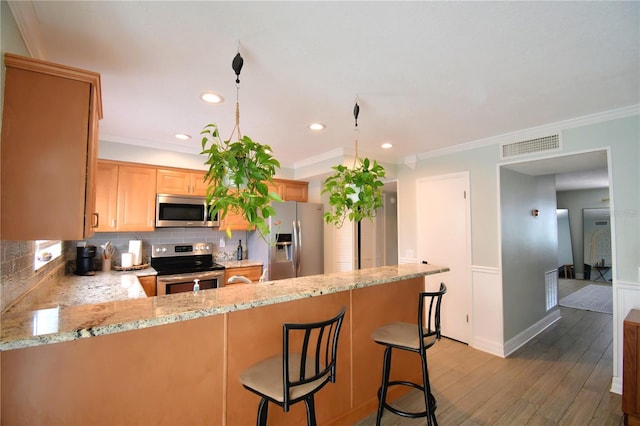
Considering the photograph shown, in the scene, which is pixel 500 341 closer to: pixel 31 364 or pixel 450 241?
pixel 450 241

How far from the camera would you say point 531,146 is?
3082 mm

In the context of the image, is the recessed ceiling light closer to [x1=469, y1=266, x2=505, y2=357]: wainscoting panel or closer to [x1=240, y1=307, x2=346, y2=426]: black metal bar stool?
[x1=240, y1=307, x2=346, y2=426]: black metal bar stool

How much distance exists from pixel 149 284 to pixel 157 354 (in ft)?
7.38

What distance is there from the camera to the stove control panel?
3.85 meters

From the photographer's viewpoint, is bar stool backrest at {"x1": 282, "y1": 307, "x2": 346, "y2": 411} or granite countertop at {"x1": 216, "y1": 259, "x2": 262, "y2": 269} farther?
granite countertop at {"x1": 216, "y1": 259, "x2": 262, "y2": 269}

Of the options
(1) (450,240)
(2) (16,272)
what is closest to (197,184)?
(2) (16,272)

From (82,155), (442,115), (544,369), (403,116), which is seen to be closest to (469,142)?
(442,115)

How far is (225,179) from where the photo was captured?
1.45 metres

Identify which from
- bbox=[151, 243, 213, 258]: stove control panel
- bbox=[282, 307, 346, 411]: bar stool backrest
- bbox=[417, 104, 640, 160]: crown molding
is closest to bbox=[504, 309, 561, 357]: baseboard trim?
bbox=[417, 104, 640, 160]: crown molding

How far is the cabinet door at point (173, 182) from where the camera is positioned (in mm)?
3688

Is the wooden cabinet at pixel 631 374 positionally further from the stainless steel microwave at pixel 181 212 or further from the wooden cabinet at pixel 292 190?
the stainless steel microwave at pixel 181 212

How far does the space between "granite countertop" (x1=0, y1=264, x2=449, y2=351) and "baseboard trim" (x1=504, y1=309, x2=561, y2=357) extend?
273 centimetres

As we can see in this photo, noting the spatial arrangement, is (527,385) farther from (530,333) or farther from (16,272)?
(16,272)

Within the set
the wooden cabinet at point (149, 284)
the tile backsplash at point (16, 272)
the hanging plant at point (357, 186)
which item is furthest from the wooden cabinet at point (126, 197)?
the hanging plant at point (357, 186)
